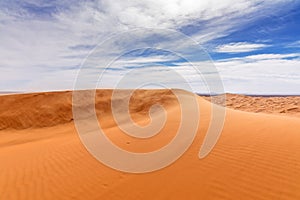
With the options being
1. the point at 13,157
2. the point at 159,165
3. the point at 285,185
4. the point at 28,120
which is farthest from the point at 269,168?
the point at 28,120

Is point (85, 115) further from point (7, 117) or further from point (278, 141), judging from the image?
point (278, 141)

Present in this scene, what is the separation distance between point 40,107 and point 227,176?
14.3m

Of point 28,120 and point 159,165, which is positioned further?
point 28,120

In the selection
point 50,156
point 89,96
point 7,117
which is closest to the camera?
point 50,156

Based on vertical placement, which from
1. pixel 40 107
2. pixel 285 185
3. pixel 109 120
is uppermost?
pixel 40 107

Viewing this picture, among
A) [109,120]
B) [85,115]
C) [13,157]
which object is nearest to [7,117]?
[85,115]

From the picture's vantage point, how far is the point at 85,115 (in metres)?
16.0

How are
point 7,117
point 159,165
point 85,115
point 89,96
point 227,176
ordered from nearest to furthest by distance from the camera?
point 227,176
point 159,165
point 7,117
point 85,115
point 89,96

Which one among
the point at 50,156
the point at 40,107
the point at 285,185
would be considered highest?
the point at 40,107

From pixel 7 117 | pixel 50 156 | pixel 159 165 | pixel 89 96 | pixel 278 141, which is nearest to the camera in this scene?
pixel 159 165

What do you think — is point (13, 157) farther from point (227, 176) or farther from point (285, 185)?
point (285, 185)

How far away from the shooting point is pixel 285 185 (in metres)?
3.89

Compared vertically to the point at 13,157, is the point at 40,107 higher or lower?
higher

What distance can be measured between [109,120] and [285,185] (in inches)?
485
